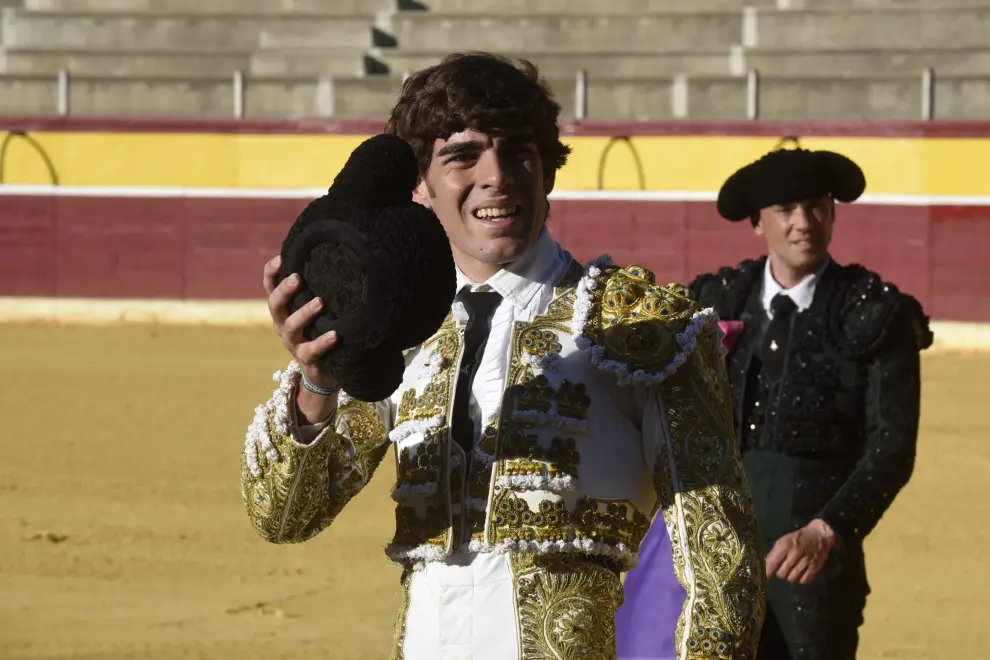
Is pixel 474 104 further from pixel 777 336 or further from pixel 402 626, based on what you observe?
pixel 777 336

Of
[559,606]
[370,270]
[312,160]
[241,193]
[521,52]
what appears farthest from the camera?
[521,52]

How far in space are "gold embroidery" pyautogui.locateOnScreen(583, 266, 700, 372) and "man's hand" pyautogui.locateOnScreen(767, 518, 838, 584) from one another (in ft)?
4.34

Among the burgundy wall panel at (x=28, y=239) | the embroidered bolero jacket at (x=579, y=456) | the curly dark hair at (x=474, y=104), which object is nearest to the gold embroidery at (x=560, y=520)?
the embroidered bolero jacket at (x=579, y=456)

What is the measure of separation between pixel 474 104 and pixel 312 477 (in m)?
0.42

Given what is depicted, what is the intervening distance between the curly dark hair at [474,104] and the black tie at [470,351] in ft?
0.50

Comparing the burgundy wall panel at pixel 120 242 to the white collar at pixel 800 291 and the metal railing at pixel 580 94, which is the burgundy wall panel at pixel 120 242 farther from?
the white collar at pixel 800 291

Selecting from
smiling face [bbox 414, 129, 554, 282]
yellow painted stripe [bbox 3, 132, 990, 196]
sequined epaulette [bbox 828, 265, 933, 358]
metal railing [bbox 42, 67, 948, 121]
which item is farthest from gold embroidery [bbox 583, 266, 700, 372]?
metal railing [bbox 42, 67, 948, 121]

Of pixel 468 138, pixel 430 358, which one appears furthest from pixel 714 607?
pixel 468 138

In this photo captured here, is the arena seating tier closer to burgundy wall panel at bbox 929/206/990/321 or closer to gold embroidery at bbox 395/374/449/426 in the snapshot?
burgundy wall panel at bbox 929/206/990/321

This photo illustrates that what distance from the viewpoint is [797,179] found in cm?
353

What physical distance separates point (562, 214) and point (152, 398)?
4292mm

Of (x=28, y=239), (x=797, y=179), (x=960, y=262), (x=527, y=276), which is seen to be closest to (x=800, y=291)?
(x=797, y=179)

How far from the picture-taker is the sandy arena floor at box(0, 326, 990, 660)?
17.5 feet

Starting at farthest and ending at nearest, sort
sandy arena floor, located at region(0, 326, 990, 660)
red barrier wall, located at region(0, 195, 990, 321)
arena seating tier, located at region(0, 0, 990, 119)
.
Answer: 1. arena seating tier, located at region(0, 0, 990, 119)
2. red barrier wall, located at region(0, 195, 990, 321)
3. sandy arena floor, located at region(0, 326, 990, 660)
